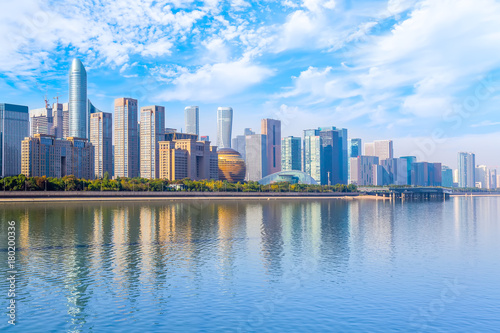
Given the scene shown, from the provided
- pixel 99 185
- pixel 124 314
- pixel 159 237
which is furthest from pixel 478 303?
pixel 99 185

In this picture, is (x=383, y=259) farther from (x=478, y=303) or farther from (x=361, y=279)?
(x=478, y=303)

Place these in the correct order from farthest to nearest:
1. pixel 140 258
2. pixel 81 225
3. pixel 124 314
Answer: pixel 81 225 → pixel 140 258 → pixel 124 314

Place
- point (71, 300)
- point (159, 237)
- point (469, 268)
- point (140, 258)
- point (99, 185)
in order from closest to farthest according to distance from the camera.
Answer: point (71, 300), point (469, 268), point (140, 258), point (159, 237), point (99, 185)

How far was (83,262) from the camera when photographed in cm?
4284

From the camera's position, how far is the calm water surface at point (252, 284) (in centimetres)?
2739

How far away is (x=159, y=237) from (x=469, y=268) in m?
36.6

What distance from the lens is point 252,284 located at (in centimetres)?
3556

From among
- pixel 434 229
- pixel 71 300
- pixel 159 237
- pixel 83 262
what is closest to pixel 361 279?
pixel 71 300

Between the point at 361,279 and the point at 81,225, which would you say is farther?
the point at 81,225

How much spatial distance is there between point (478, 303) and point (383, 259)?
1519 centimetres

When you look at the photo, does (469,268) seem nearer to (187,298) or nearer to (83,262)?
(187,298)

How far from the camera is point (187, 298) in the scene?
31.7 metres

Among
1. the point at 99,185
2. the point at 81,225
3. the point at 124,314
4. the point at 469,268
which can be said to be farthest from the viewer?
the point at 99,185

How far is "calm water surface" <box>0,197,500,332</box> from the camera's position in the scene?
89.9 ft
